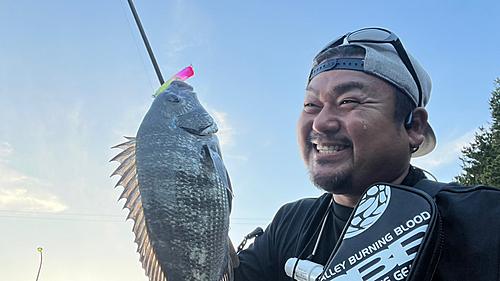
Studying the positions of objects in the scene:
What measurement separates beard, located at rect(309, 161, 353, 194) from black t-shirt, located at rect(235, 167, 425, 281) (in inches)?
8.9

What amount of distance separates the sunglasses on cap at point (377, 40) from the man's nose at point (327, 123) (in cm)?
36

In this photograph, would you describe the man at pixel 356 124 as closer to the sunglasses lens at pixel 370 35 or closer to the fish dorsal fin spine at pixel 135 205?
the sunglasses lens at pixel 370 35

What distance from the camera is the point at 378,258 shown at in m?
1.39

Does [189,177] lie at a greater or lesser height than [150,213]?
greater

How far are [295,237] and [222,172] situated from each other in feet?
3.42

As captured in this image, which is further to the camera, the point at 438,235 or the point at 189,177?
the point at 189,177

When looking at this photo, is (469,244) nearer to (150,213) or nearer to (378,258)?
(378,258)

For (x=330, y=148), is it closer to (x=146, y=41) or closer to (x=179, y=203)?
(x=179, y=203)

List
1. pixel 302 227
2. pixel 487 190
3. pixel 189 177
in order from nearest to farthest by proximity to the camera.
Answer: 1. pixel 487 190
2. pixel 189 177
3. pixel 302 227

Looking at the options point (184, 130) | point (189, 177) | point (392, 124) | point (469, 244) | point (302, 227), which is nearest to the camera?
point (469, 244)

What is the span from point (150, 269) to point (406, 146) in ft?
5.41

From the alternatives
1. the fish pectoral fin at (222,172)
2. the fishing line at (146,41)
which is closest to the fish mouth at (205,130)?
Answer: the fish pectoral fin at (222,172)

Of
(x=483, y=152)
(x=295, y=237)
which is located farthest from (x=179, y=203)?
(x=483, y=152)

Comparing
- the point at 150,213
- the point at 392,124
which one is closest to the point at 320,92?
the point at 392,124
